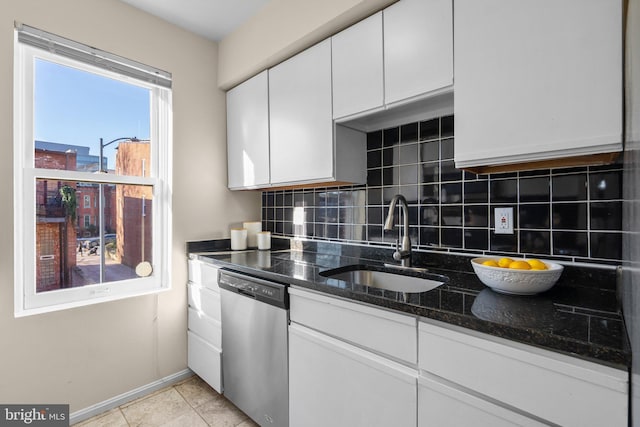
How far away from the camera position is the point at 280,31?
1.90 metres

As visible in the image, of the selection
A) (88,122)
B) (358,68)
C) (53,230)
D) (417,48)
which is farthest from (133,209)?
(417,48)

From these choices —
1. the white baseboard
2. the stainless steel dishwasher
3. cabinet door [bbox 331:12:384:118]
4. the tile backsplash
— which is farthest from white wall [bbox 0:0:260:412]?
cabinet door [bbox 331:12:384:118]

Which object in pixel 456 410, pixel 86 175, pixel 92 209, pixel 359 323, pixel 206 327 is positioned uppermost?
pixel 86 175

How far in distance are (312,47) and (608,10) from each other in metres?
1.33

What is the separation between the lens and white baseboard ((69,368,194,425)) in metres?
1.81

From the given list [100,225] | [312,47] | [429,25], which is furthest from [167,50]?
[429,25]

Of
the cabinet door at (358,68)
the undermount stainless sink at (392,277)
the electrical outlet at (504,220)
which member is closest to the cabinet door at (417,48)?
the cabinet door at (358,68)

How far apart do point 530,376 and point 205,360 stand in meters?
1.94

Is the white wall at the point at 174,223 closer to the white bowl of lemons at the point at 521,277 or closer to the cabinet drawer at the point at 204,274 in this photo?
the cabinet drawer at the point at 204,274

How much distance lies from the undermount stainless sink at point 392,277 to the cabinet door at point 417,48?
85 centimetres

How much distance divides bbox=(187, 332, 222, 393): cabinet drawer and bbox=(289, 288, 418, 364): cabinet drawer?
2.83 feet

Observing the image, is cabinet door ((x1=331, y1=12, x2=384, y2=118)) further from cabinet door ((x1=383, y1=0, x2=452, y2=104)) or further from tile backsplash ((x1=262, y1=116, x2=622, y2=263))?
tile backsplash ((x1=262, y1=116, x2=622, y2=263))

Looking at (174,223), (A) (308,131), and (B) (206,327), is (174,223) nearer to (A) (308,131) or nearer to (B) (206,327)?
(B) (206,327)

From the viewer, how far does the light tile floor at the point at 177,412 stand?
179 cm
